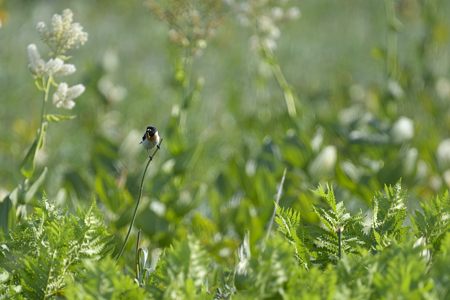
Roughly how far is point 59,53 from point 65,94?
0.08 m

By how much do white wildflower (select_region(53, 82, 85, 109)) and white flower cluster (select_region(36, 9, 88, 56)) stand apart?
0.07 metres

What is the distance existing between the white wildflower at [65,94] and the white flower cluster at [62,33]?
2.7 inches

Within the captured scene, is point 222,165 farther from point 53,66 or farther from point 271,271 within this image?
point 271,271

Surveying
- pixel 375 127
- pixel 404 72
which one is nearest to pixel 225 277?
pixel 375 127

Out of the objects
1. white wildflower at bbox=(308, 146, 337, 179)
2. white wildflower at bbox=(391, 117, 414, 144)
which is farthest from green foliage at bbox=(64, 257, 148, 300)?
white wildflower at bbox=(391, 117, 414, 144)

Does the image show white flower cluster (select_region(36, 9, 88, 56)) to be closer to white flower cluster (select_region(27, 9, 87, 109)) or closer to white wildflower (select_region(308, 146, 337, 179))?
white flower cluster (select_region(27, 9, 87, 109))

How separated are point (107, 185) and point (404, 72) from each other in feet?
6.41

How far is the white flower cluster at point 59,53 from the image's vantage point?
1361 mm

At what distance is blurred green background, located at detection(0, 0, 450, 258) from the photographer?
2.08 metres

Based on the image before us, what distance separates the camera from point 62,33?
1377 mm

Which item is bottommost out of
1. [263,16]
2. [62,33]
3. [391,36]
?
[391,36]

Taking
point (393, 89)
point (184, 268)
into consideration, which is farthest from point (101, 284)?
point (393, 89)

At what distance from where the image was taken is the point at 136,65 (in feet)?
15.4

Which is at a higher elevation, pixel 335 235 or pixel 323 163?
pixel 335 235
